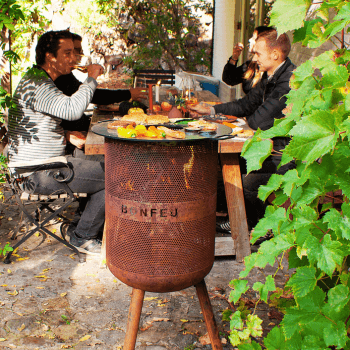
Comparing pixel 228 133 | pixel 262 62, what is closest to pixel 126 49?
pixel 262 62

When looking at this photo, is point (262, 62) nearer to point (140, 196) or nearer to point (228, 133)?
point (228, 133)

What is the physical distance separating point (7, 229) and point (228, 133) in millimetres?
2840

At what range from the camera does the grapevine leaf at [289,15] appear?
4.03 ft

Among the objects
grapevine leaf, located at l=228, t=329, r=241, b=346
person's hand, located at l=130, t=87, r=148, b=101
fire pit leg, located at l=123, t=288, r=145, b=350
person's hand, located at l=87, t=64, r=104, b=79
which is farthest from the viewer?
person's hand, located at l=130, t=87, r=148, b=101

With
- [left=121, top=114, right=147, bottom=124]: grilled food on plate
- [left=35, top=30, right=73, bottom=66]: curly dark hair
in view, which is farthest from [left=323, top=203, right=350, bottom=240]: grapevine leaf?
[left=35, top=30, right=73, bottom=66]: curly dark hair

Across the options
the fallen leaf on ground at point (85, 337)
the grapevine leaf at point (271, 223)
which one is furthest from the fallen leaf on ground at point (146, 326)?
the grapevine leaf at point (271, 223)

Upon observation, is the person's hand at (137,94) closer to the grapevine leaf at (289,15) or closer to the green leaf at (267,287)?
the green leaf at (267,287)

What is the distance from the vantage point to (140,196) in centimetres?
228

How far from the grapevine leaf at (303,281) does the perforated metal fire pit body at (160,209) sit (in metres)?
0.98

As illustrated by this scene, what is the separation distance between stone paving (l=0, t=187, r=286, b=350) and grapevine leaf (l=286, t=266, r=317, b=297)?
1.50m

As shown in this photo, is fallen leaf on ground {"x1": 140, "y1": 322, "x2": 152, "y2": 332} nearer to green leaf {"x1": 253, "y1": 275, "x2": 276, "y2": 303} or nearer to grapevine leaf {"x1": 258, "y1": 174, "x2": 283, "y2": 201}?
green leaf {"x1": 253, "y1": 275, "x2": 276, "y2": 303}

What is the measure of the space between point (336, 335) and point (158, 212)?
1.16 meters

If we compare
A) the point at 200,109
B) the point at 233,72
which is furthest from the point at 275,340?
the point at 233,72

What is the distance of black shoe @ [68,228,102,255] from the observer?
3930 mm
